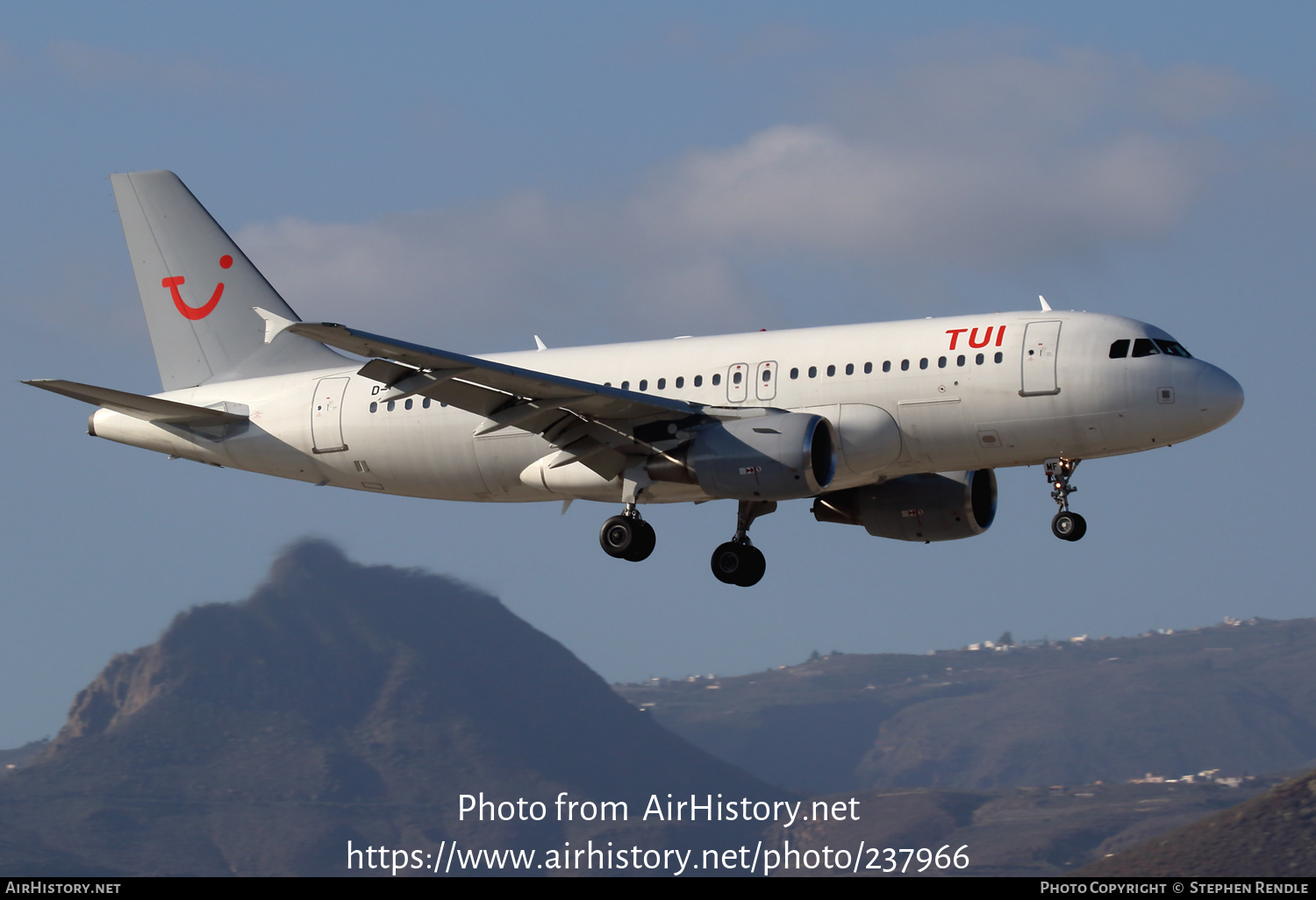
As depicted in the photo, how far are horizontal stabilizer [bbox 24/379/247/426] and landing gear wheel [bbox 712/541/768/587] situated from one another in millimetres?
14033

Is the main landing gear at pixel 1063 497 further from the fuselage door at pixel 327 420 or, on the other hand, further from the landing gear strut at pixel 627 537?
the fuselage door at pixel 327 420

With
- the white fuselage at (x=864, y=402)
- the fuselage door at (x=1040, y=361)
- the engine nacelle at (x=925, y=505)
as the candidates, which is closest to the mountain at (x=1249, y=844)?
the engine nacelle at (x=925, y=505)

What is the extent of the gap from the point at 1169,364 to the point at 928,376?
5.61 m

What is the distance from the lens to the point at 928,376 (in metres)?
41.0

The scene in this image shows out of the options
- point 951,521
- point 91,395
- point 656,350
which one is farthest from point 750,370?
point 91,395

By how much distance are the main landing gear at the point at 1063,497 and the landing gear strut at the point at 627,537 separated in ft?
33.2

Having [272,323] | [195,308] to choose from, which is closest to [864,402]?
[272,323]

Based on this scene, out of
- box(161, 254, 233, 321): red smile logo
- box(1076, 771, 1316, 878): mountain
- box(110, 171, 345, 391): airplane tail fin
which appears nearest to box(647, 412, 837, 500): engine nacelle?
box(110, 171, 345, 391): airplane tail fin

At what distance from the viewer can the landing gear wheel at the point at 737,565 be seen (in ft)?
149

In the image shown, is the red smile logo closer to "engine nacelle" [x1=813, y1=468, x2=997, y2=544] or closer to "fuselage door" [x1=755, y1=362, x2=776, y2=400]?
"fuselage door" [x1=755, y1=362, x2=776, y2=400]

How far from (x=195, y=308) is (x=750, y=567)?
1862 cm

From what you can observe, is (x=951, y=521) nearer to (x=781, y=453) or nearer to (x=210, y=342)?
(x=781, y=453)

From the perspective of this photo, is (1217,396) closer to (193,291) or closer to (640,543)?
(640,543)
